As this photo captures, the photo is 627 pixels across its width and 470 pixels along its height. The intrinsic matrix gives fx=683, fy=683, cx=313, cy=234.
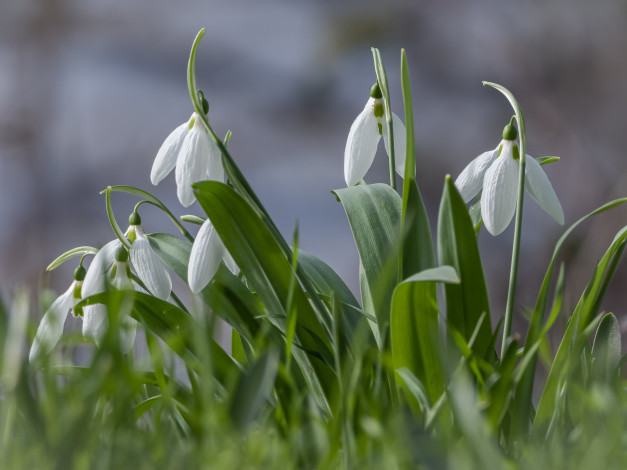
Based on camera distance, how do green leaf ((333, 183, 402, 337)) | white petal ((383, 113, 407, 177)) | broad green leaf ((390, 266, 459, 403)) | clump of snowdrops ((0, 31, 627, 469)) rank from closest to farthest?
clump of snowdrops ((0, 31, 627, 469)) < broad green leaf ((390, 266, 459, 403)) < green leaf ((333, 183, 402, 337)) < white petal ((383, 113, 407, 177))

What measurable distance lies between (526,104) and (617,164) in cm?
58

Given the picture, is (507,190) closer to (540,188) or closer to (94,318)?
(540,188)

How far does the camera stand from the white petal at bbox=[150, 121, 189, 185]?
2.17 feet

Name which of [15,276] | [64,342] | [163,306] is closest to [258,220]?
[163,306]

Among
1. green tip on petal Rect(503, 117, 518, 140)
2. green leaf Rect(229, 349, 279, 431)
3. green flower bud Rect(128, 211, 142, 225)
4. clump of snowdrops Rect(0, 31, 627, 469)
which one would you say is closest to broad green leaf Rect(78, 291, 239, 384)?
clump of snowdrops Rect(0, 31, 627, 469)

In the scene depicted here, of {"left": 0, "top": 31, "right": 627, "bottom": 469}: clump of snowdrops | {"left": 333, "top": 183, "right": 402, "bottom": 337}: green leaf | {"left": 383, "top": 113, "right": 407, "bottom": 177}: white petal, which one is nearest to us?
{"left": 0, "top": 31, "right": 627, "bottom": 469}: clump of snowdrops

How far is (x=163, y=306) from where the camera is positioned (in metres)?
0.59

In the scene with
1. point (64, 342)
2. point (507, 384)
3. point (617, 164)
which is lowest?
point (617, 164)

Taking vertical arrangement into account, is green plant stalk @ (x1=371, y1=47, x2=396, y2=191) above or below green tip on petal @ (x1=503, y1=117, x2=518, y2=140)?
above

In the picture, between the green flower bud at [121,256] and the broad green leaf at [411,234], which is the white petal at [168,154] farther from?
the broad green leaf at [411,234]

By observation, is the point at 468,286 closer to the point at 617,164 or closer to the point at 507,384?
the point at 507,384

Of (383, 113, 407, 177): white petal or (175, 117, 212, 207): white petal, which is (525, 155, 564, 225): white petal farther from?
(175, 117, 212, 207): white petal

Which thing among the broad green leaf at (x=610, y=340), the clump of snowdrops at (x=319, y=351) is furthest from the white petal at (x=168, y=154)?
A: the broad green leaf at (x=610, y=340)

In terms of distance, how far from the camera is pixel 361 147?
2.37 ft
